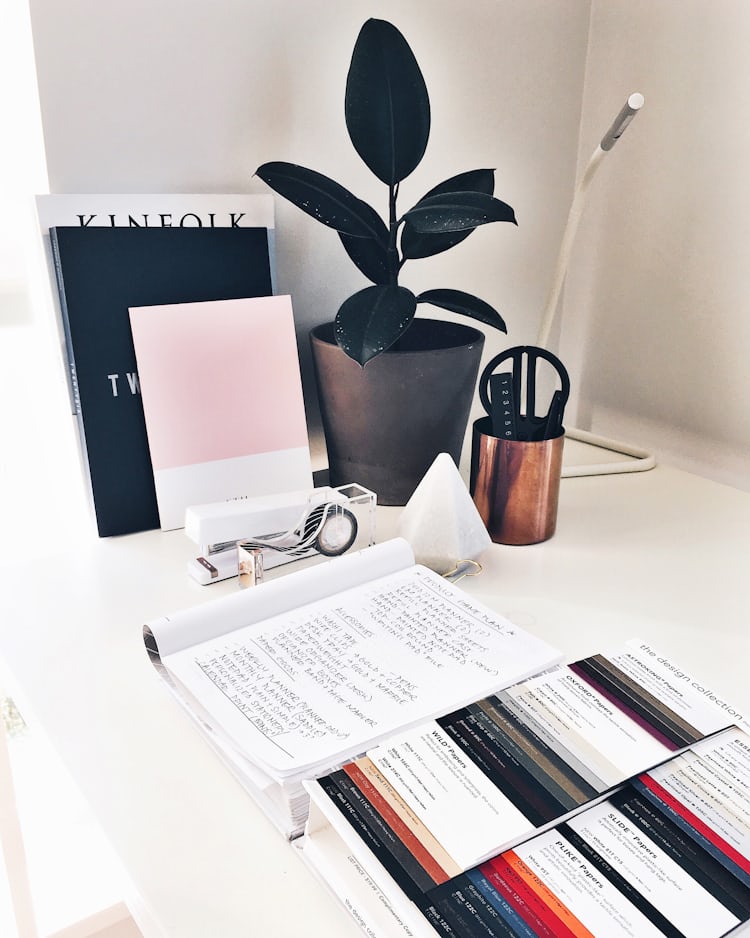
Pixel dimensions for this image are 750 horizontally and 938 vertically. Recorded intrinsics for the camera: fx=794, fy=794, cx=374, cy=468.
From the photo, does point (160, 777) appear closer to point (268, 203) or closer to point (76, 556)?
point (76, 556)

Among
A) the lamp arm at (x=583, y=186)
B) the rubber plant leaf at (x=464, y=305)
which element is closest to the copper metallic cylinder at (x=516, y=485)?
the rubber plant leaf at (x=464, y=305)

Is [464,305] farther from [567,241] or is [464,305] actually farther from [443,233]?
[567,241]

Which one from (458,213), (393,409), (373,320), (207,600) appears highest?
(458,213)

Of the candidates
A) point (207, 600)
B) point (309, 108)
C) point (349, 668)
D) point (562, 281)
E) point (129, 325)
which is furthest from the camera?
point (562, 281)

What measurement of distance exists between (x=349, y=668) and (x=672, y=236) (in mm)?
880

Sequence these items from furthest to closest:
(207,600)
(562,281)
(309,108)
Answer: (562,281)
(309,108)
(207,600)

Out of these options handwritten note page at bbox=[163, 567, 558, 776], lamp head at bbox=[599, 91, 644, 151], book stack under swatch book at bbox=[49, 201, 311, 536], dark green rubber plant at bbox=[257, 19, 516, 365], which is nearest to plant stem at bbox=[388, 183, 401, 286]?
dark green rubber plant at bbox=[257, 19, 516, 365]

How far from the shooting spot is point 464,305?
942 mm

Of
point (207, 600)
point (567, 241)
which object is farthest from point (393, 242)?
point (207, 600)

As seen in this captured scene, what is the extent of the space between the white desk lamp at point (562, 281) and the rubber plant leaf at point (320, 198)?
28 centimetres

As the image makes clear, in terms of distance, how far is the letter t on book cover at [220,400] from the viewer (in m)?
0.88

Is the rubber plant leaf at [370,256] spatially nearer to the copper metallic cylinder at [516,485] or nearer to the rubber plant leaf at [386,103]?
the rubber plant leaf at [386,103]

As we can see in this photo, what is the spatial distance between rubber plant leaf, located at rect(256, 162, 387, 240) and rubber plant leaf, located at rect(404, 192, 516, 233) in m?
0.07

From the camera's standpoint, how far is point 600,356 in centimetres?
132
